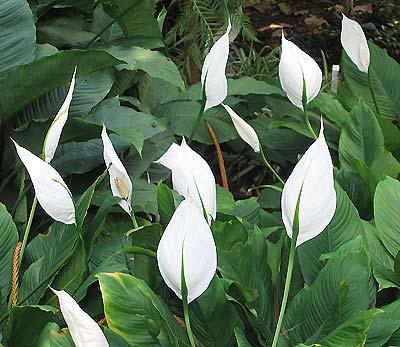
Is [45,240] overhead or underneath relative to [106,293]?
underneath

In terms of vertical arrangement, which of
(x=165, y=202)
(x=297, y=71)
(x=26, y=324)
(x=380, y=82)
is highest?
(x=297, y=71)

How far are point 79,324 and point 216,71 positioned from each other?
63 centimetres

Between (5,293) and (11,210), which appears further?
(11,210)

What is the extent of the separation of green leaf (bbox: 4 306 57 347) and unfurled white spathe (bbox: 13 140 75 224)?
0.16 m

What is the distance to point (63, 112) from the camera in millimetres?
1272

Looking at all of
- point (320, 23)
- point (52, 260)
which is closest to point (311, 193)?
Result: point (52, 260)

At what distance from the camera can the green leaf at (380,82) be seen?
214 cm

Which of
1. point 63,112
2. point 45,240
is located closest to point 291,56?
point 63,112

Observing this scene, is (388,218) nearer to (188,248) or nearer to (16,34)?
(188,248)

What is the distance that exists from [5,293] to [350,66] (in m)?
1.21

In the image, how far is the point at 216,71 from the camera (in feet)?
4.76

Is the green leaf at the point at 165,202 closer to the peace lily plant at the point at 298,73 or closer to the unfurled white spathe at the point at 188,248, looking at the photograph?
the unfurled white spathe at the point at 188,248

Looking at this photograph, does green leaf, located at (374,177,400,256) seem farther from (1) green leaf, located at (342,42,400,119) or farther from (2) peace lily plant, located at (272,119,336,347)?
(1) green leaf, located at (342,42,400,119)

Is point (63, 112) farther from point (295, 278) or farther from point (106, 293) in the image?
point (295, 278)
